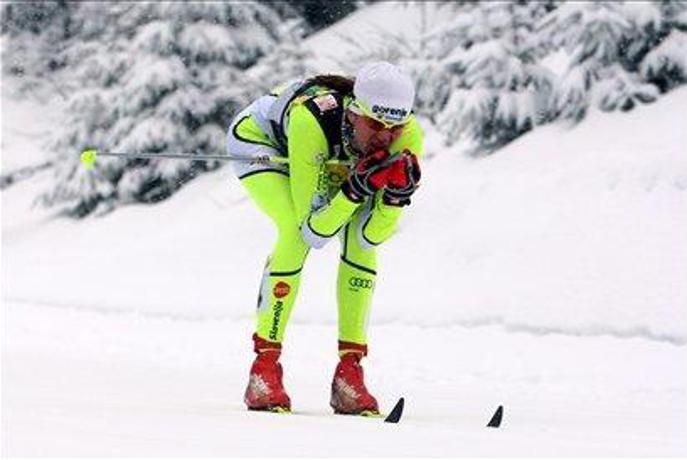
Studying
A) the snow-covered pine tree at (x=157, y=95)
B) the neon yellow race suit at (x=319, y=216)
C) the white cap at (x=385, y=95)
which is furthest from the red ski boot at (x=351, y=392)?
the snow-covered pine tree at (x=157, y=95)

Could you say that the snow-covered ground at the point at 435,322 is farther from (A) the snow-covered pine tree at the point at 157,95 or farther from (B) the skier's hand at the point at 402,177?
(A) the snow-covered pine tree at the point at 157,95

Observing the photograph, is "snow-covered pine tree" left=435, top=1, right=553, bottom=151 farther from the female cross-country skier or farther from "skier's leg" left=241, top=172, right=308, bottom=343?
"skier's leg" left=241, top=172, right=308, bottom=343

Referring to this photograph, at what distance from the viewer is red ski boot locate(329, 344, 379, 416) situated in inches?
216

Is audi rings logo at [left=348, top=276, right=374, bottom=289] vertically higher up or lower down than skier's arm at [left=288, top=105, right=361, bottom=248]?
lower down

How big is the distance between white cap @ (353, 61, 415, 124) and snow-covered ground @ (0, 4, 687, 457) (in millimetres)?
1312

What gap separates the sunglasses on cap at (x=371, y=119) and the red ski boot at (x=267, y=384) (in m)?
1.07

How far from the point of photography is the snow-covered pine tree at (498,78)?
47.3 feet

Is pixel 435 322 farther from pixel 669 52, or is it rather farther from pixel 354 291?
pixel 354 291

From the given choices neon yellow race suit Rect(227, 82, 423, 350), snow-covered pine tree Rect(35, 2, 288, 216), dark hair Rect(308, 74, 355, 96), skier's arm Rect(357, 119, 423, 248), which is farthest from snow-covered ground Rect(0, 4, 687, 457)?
snow-covered pine tree Rect(35, 2, 288, 216)

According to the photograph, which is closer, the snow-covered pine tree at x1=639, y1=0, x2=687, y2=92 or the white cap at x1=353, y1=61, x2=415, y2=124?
the white cap at x1=353, y1=61, x2=415, y2=124

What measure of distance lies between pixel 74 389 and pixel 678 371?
4.50 metres

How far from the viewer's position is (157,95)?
19.7 meters

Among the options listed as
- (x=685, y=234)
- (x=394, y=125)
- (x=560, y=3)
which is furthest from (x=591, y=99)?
(x=394, y=125)

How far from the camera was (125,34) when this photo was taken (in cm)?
2103
